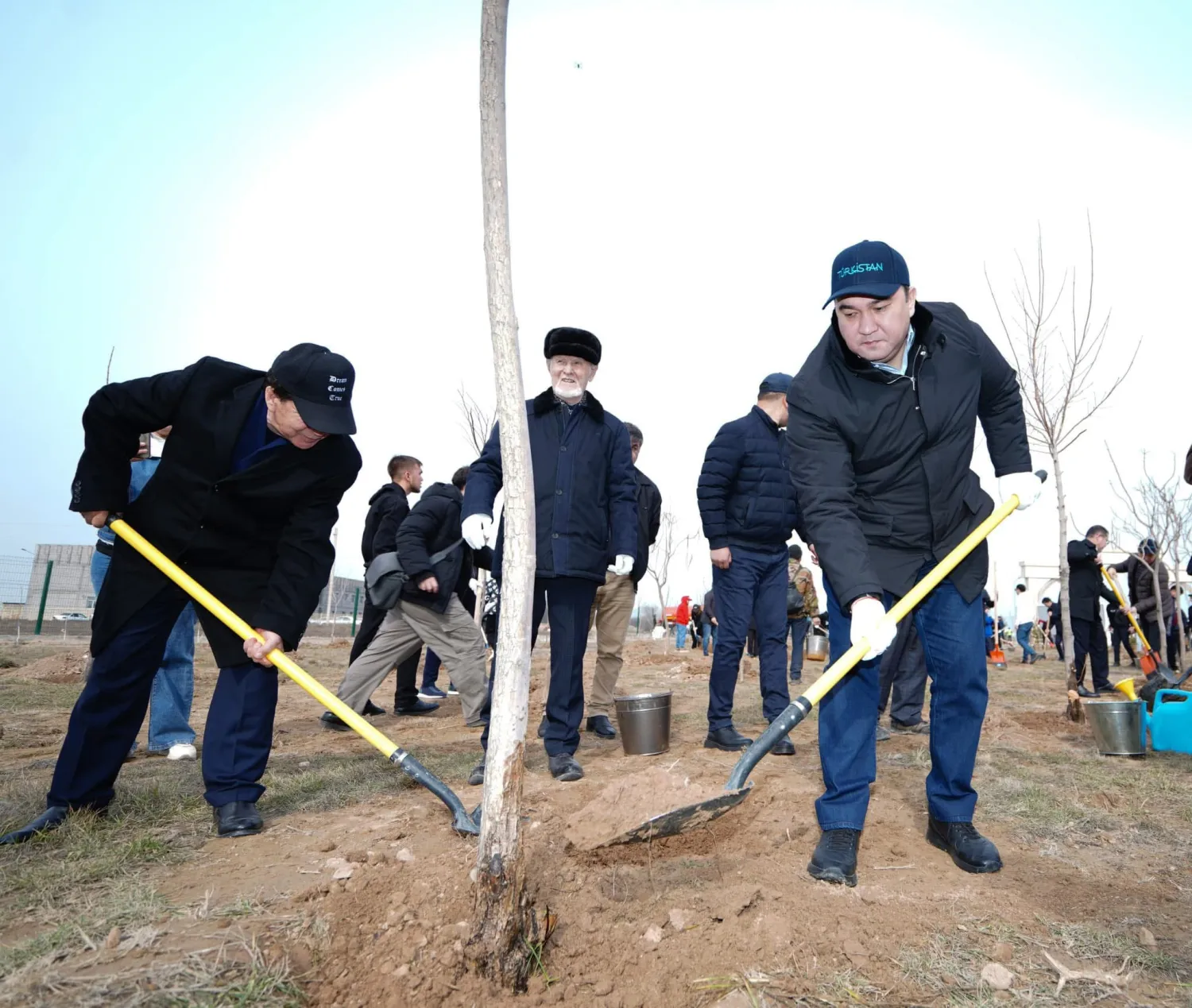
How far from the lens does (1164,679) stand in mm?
4887

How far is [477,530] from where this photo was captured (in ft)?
12.5

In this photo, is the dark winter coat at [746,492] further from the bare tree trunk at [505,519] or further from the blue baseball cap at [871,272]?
the bare tree trunk at [505,519]

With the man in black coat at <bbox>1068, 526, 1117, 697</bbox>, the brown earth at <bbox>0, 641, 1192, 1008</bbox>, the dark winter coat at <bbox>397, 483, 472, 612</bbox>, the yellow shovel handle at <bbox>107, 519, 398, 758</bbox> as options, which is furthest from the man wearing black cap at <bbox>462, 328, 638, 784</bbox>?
the man in black coat at <bbox>1068, 526, 1117, 697</bbox>

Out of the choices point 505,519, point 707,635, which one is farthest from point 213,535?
point 707,635

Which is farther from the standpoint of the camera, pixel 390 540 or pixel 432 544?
pixel 390 540

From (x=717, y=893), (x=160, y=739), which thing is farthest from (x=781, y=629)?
(x=160, y=739)

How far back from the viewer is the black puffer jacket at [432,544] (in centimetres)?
534

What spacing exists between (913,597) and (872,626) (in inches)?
10.2

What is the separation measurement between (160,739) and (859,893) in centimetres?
398

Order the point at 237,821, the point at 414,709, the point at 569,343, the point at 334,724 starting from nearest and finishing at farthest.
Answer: the point at 237,821, the point at 569,343, the point at 334,724, the point at 414,709

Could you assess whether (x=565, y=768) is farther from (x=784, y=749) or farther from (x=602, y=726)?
(x=602, y=726)

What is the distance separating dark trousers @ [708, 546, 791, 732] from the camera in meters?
4.72

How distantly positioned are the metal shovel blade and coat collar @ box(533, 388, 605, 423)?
7.37ft

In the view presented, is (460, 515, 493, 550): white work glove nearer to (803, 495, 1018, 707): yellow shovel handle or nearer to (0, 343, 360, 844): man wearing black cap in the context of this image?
(0, 343, 360, 844): man wearing black cap
